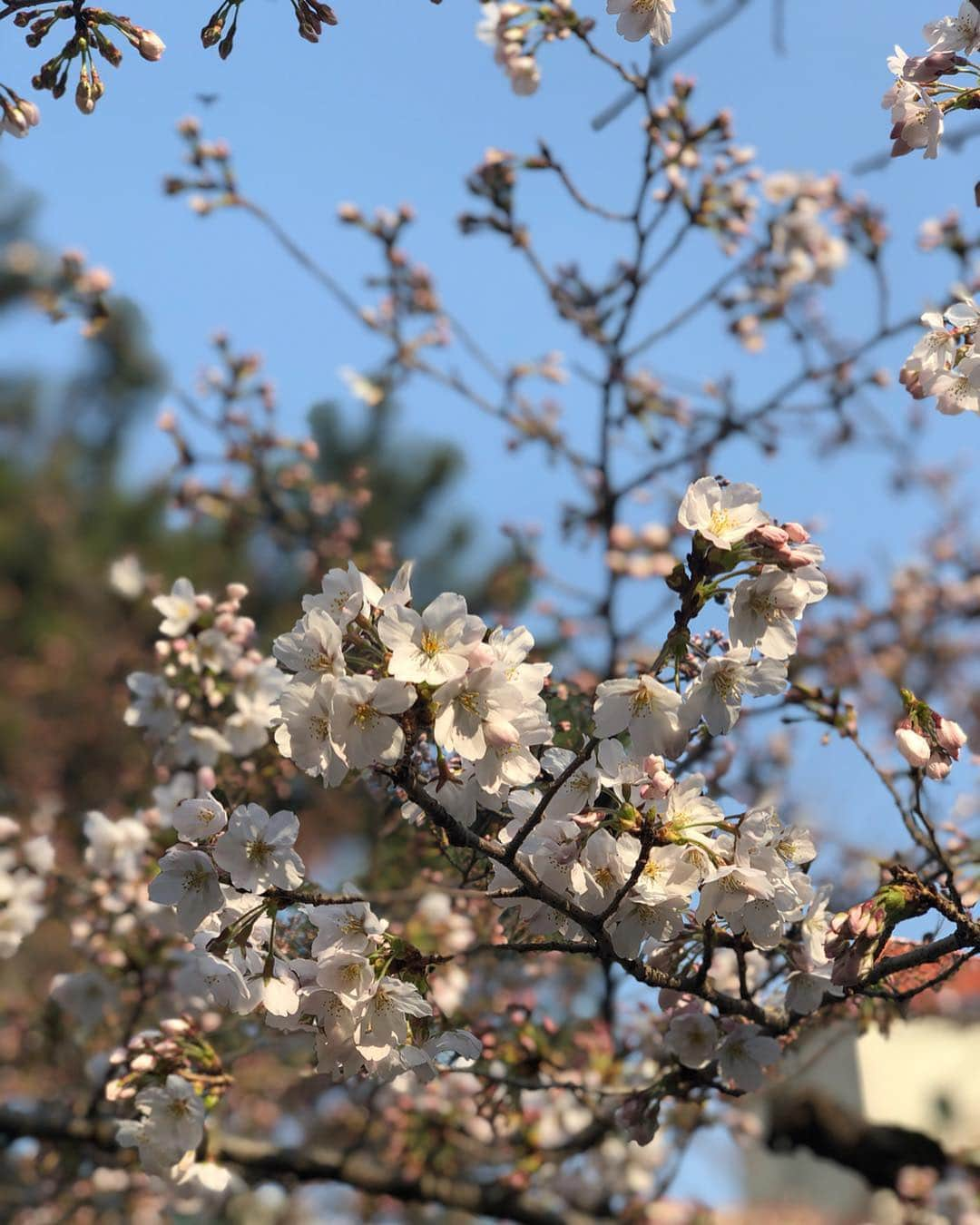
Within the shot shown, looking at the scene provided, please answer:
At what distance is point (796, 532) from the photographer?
1.20m

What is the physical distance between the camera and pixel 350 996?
126 centimetres

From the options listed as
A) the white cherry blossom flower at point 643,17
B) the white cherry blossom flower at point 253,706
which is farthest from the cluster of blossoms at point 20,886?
the white cherry blossom flower at point 643,17

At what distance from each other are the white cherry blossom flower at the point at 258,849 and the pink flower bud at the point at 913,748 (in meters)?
0.68

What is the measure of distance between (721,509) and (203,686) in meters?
1.44

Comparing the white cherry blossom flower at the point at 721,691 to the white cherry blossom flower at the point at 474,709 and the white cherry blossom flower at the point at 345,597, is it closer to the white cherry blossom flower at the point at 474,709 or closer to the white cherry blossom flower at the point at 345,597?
the white cherry blossom flower at the point at 474,709

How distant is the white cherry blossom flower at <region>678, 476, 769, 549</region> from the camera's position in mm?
1185

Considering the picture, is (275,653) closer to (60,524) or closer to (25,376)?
(60,524)

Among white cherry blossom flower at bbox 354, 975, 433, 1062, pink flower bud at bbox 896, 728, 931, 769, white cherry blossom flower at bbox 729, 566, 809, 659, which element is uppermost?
white cherry blossom flower at bbox 729, 566, 809, 659

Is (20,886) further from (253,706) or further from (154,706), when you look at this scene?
(253,706)

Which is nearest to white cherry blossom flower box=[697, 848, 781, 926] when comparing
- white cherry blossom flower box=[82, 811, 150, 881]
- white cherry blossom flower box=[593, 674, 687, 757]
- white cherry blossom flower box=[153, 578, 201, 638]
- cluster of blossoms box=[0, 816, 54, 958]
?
white cherry blossom flower box=[593, 674, 687, 757]

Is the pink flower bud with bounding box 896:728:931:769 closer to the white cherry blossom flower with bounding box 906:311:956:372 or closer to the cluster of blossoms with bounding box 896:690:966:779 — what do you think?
the cluster of blossoms with bounding box 896:690:966:779

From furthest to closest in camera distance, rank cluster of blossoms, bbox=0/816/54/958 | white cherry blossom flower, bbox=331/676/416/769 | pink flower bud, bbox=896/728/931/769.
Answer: cluster of blossoms, bbox=0/816/54/958, pink flower bud, bbox=896/728/931/769, white cherry blossom flower, bbox=331/676/416/769

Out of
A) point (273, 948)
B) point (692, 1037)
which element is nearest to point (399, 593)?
point (273, 948)

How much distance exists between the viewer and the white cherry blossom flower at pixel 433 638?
1.13m
